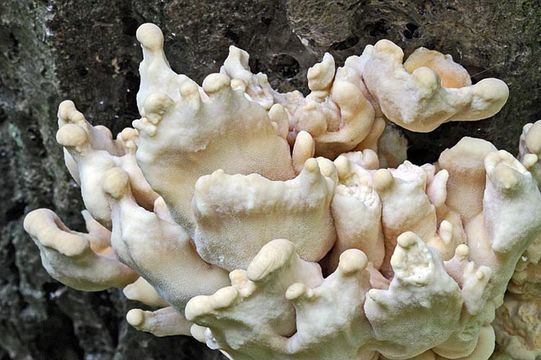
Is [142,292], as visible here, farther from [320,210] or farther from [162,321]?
[320,210]

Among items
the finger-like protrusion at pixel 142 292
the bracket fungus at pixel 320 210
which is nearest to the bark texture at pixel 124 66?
the bracket fungus at pixel 320 210

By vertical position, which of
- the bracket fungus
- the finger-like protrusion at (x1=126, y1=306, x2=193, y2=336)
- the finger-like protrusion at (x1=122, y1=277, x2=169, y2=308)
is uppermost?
the bracket fungus

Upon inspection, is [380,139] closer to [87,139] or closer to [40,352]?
[87,139]

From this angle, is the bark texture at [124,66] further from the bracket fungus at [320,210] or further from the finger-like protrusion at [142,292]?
the finger-like protrusion at [142,292]

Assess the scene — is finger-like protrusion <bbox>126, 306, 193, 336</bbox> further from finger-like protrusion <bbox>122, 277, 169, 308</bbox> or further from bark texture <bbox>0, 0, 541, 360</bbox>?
bark texture <bbox>0, 0, 541, 360</bbox>

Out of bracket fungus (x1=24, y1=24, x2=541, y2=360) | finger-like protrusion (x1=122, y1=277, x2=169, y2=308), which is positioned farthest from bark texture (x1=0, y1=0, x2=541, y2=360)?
finger-like protrusion (x1=122, y1=277, x2=169, y2=308)

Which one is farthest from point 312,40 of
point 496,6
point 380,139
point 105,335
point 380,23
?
point 105,335

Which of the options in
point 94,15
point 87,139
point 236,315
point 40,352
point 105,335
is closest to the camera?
point 236,315
